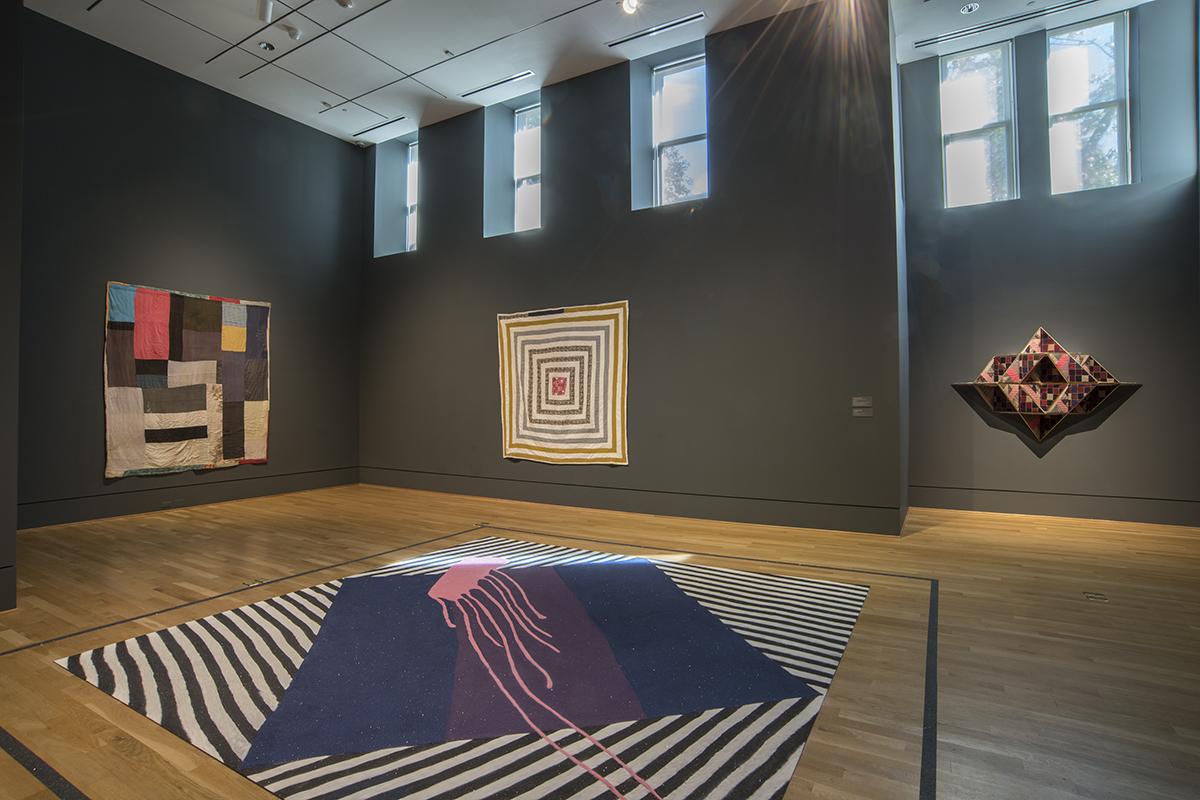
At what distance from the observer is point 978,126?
4887 millimetres

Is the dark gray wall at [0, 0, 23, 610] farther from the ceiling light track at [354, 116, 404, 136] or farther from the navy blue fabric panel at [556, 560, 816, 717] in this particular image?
the ceiling light track at [354, 116, 404, 136]

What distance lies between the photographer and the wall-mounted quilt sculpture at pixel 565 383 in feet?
16.5

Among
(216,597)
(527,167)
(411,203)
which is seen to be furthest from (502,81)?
(216,597)

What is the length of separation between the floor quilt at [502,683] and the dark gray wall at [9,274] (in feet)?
2.97

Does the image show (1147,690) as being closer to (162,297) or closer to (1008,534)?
(1008,534)

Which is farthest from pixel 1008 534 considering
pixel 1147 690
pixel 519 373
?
pixel 519 373

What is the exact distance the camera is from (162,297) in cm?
498

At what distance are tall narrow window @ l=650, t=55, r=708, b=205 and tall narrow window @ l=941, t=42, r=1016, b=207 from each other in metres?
1.96

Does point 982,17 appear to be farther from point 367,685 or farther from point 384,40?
point 367,685

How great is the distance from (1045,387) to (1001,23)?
2.64 meters

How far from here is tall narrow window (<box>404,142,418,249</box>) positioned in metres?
6.73

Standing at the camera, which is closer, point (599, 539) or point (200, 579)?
point (200, 579)

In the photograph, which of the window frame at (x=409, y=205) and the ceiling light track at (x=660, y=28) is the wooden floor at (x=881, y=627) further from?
the ceiling light track at (x=660, y=28)

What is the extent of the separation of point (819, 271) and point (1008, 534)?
208 cm
